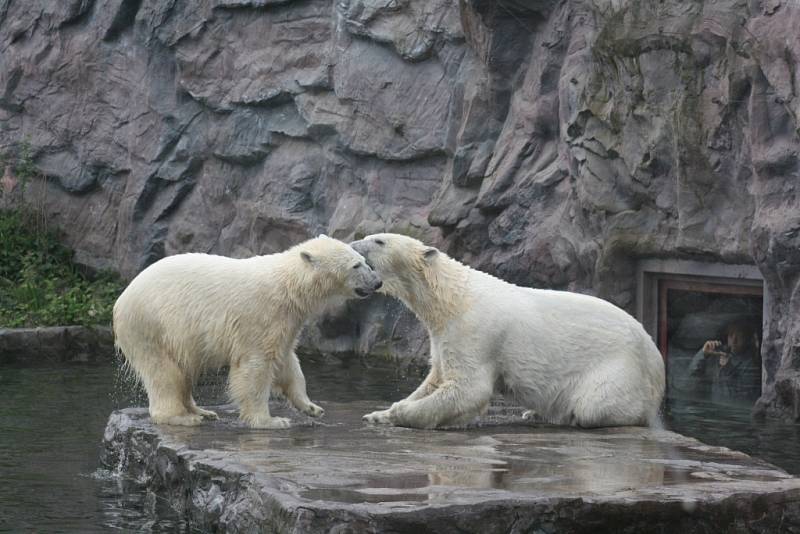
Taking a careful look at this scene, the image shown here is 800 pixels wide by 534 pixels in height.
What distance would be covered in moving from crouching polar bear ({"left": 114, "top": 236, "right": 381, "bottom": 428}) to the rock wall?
4005mm

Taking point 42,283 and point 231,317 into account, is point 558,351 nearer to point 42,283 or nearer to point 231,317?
point 231,317

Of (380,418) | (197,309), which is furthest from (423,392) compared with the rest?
(197,309)

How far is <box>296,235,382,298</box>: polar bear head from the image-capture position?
A: 25.7ft

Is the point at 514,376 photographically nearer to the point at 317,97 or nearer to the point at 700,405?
the point at 700,405

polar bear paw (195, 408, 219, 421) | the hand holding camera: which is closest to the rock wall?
the hand holding camera

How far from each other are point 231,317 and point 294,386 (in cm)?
Answer: 73

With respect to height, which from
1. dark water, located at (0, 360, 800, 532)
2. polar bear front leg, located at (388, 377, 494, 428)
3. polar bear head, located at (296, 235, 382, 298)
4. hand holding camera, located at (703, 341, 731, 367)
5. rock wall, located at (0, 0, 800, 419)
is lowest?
dark water, located at (0, 360, 800, 532)

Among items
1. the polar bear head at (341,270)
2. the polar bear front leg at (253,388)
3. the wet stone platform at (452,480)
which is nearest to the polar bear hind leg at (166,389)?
the wet stone platform at (452,480)

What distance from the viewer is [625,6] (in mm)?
11289

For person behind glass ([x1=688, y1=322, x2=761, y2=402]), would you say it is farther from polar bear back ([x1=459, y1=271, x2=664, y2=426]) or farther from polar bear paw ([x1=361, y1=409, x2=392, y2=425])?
polar bear paw ([x1=361, y1=409, x2=392, y2=425])

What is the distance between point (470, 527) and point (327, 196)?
34.3 feet

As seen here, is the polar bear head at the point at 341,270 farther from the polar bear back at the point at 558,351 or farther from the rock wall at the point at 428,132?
the rock wall at the point at 428,132

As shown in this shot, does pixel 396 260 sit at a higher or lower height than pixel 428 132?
lower

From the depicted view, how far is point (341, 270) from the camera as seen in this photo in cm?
784
